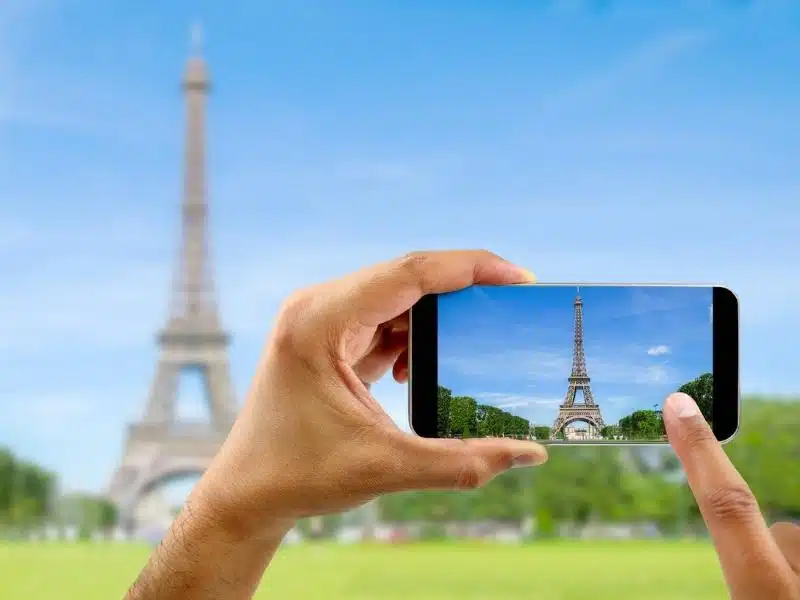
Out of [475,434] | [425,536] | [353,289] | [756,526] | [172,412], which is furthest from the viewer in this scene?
[425,536]

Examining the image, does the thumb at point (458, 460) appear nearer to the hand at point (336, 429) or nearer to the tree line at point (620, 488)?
the hand at point (336, 429)

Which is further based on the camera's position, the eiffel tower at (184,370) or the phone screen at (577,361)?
the eiffel tower at (184,370)

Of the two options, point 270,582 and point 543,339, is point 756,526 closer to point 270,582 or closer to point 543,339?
point 543,339

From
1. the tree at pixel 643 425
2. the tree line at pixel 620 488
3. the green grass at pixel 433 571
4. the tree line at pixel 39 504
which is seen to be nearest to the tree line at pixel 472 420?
the tree at pixel 643 425

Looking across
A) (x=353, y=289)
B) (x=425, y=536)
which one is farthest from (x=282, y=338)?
(x=425, y=536)

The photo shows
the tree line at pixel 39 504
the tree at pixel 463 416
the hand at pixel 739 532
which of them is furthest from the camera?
the tree line at pixel 39 504

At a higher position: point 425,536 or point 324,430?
point 324,430

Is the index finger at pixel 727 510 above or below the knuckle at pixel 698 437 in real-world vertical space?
below

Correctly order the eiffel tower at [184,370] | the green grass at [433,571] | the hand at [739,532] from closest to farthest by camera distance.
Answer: the hand at [739,532] → the green grass at [433,571] → the eiffel tower at [184,370]
